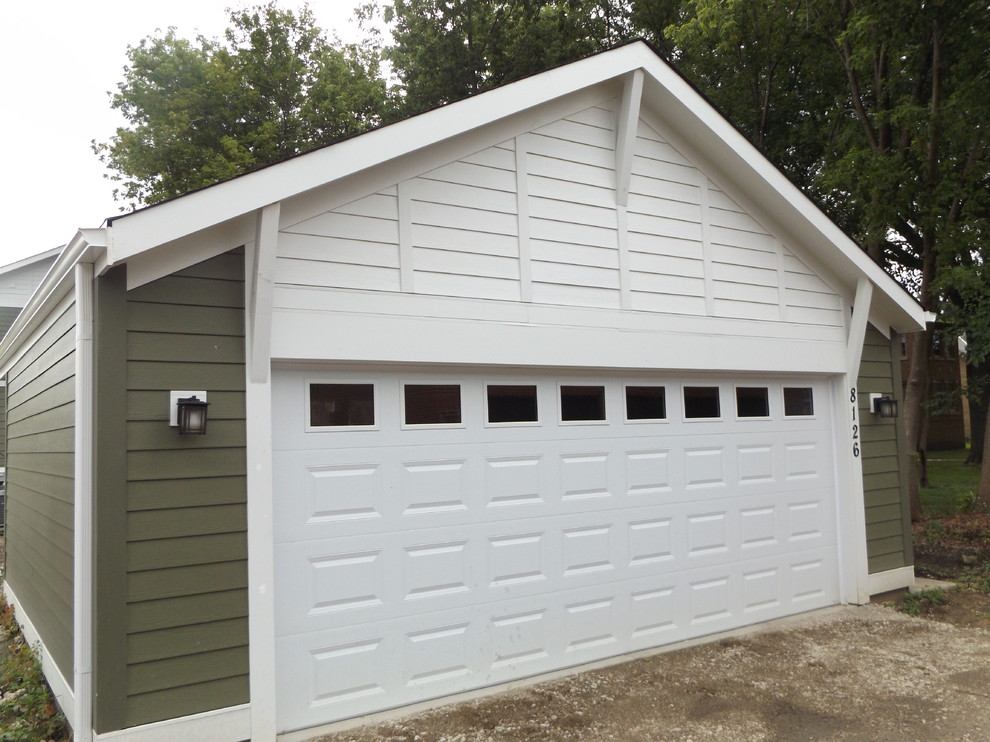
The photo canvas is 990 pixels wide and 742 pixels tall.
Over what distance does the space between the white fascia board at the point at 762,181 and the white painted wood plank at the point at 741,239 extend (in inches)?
9.2

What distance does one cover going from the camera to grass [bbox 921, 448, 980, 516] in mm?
12060

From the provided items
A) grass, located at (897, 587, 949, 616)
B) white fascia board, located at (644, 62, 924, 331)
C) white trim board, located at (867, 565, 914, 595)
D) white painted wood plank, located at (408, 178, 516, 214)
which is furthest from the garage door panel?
white painted wood plank, located at (408, 178, 516, 214)

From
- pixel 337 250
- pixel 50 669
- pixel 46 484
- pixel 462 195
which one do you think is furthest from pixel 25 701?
pixel 462 195

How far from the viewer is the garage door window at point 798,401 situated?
22.0 feet

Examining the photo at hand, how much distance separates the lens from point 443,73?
16.2m

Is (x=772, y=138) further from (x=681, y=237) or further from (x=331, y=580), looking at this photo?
(x=331, y=580)

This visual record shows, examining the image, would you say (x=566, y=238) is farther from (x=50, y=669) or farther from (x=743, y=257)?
(x=50, y=669)

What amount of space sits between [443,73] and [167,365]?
13901 millimetres

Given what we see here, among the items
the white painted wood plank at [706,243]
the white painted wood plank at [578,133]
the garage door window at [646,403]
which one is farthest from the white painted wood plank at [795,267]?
the white painted wood plank at [578,133]

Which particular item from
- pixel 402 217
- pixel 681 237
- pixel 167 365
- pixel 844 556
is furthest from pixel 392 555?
pixel 844 556

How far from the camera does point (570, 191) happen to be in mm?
5477

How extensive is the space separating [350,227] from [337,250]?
0.18 m

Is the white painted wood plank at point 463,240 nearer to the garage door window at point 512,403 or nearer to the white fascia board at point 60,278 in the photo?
the garage door window at point 512,403

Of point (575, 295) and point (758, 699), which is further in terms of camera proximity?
point (575, 295)
